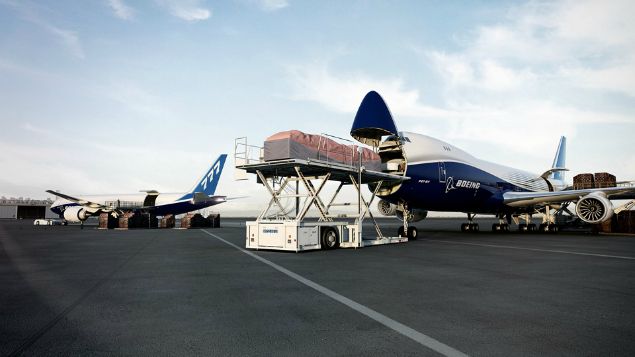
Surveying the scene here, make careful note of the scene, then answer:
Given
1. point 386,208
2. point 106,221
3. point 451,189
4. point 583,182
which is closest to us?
point 451,189

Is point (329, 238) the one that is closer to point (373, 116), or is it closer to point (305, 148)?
point (305, 148)

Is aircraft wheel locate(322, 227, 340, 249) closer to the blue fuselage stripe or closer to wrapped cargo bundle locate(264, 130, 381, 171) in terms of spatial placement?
wrapped cargo bundle locate(264, 130, 381, 171)

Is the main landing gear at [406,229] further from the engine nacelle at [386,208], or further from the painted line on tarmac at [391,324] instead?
the painted line on tarmac at [391,324]

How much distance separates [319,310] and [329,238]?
11.7 meters

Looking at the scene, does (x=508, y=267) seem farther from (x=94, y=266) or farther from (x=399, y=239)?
(x=94, y=266)

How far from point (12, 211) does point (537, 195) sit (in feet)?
460

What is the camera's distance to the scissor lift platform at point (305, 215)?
1661cm

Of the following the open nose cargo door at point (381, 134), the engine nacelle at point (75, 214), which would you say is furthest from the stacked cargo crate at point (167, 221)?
the open nose cargo door at point (381, 134)

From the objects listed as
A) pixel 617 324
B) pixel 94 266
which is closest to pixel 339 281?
pixel 617 324

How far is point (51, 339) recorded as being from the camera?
15.8 feet

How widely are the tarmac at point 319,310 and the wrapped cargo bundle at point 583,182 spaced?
37818mm

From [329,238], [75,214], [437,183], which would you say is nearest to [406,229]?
[437,183]

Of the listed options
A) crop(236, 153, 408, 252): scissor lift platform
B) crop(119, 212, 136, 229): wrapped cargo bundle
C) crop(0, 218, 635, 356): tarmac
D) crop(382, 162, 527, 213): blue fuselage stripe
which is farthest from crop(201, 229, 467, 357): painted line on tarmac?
crop(119, 212, 136, 229): wrapped cargo bundle

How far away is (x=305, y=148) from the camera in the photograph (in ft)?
56.6
